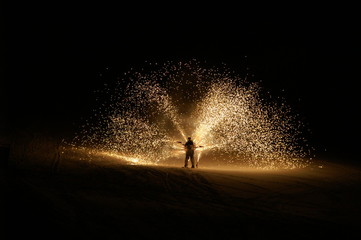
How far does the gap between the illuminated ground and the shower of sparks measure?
406 cm

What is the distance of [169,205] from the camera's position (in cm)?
581

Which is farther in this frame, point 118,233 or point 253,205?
point 253,205

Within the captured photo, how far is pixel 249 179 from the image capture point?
8.70 metres

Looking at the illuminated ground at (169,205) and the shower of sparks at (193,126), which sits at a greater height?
the shower of sparks at (193,126)

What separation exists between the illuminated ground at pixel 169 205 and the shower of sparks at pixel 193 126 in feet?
13.3

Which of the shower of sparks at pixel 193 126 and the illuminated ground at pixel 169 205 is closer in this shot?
the illuminated ground at pixel 169 205

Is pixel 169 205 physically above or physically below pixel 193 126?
below

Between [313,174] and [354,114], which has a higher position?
[354,114]

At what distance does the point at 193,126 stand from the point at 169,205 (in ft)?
55.8

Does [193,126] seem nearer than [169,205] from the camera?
No

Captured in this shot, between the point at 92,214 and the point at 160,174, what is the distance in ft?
11.9

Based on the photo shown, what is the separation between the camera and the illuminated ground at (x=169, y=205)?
448cm

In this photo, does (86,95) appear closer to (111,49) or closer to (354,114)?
(111,49)

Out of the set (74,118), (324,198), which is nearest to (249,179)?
(324,198)
